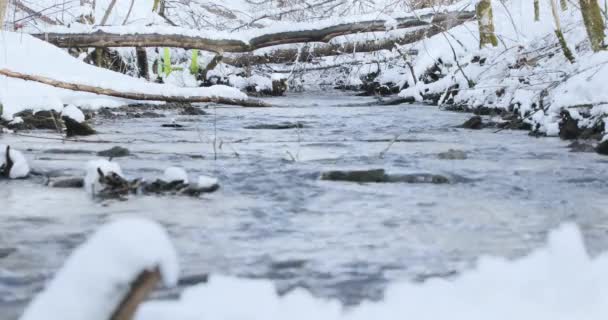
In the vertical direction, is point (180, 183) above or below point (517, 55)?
below

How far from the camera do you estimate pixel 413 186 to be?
2.96m

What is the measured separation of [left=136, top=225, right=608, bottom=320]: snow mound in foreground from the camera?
1357 mm

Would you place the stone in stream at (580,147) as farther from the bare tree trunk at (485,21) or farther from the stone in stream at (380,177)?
the bare tree trunk at (485,21)

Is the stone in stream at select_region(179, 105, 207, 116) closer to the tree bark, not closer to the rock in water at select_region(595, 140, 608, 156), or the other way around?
the rock in water at select_region(595, 140, 608, 156)

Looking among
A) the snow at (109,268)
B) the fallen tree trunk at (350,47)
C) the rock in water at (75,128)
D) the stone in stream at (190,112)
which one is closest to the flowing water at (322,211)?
the rock in water at (75,128)

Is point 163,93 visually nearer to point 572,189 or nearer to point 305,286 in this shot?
point 572,189

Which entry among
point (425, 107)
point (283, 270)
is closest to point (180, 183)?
point (283, 270)

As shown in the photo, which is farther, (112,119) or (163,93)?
(112,119)

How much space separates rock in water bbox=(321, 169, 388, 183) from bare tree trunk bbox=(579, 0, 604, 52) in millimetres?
2694

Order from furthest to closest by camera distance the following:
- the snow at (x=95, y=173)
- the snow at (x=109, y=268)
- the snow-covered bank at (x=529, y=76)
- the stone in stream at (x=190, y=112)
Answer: the stone in stream at (x=190, y=112)
the snow-covered bank at (x=529, y=76)
the snow at (x=95, y=173)
the snow at (x=109, y=268)

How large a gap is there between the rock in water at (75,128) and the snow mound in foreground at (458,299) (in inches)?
144

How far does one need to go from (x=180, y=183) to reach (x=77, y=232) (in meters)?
0.72

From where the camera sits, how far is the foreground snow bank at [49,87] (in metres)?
5.63

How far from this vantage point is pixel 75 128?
500cm
